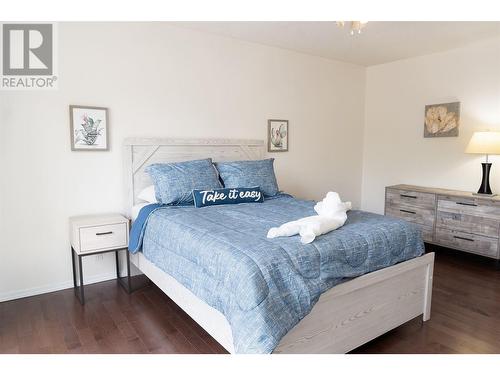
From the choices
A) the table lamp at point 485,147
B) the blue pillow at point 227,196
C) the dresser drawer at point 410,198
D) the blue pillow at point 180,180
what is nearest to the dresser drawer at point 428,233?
the dresser drawer at point 410,198

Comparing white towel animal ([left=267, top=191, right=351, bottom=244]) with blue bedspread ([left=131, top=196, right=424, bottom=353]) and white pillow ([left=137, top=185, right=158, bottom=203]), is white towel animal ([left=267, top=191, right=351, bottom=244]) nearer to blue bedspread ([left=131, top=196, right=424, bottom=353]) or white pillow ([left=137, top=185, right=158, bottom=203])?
blue bedspread ([left=131, top=196, right=424, bottom=353])

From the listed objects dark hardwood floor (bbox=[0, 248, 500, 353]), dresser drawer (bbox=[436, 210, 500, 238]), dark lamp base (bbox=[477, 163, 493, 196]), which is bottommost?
dark hardwood floor (bbox=[0, 248, 500, 353])

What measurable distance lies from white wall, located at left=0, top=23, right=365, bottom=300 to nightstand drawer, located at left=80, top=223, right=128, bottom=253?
0.39 meters

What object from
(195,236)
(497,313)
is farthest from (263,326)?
(497,313)

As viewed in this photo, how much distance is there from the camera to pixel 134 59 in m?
3.08

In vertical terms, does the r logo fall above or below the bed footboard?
above

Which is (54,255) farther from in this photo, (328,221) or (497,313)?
(497,313)

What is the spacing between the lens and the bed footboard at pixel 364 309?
1722mm

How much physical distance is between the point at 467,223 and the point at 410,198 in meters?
0.66

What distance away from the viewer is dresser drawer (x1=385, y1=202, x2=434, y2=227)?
3.87 metres

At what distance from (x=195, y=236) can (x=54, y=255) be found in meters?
1.55

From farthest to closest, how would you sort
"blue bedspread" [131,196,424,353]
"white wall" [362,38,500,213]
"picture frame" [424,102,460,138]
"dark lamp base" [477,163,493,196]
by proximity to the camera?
"picture frame" [424,102,460,138] < "white wall" [362,38,500,213] < "dark lamp base" [477,163,493,196] < "blue bedspread" [131,196,424,353]

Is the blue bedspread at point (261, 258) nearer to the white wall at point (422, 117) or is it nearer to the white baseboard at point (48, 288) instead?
the white baseboard at point (48, 288)

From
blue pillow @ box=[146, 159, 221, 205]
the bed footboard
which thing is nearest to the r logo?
blue pillow @ box=[146, 159, 221, 205]
